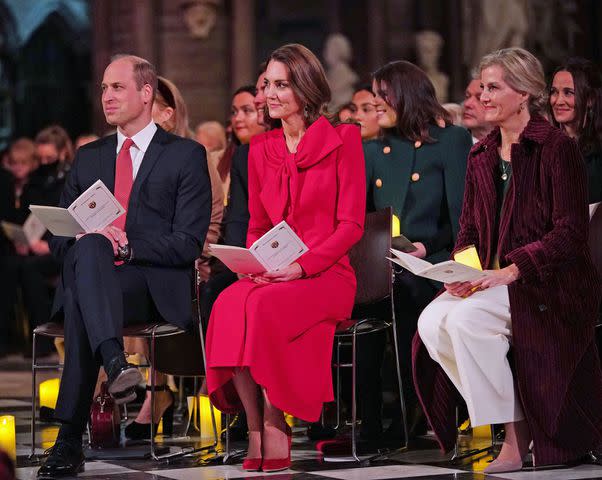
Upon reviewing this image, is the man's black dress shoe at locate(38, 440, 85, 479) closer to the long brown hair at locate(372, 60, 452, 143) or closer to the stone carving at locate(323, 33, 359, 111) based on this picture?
the long brown hair at locate(372, 60, 452, 143)

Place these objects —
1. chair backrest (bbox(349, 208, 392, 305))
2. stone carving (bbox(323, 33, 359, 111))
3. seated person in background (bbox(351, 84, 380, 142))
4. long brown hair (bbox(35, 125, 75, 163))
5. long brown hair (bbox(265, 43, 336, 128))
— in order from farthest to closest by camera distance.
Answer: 1. stone carving (bbox(323, 33, 359, 111))
2. long brown hair (bbox(35, 125, 75, 163))
3. seated person in background (bbox(351, 84, 380, 142))
4. chair backrest (bbox(349, 208, 392, 305))
5. long brown hair (bbox(265, 43, 336, 128))

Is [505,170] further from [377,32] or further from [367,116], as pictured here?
[377,32]

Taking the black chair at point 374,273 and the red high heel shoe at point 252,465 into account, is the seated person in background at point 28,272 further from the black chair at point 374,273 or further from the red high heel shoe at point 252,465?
the red high heel shoe at point 252,465

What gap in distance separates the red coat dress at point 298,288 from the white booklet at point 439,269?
46 cm

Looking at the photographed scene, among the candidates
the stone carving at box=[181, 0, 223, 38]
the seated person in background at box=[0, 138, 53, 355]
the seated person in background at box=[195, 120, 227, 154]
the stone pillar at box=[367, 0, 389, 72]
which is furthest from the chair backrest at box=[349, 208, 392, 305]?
the stone pillar at box=[367, 0, 389, 72]

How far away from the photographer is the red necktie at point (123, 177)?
5543 mm

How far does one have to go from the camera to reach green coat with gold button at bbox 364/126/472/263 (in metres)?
5.98

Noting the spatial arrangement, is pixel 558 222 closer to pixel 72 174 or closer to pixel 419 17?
pixel 72 174

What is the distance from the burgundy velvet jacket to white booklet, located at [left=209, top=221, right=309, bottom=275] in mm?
595

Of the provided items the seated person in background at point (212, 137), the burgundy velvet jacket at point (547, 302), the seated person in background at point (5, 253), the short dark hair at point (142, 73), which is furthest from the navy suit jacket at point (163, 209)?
the seated person in background at point (5, 253)

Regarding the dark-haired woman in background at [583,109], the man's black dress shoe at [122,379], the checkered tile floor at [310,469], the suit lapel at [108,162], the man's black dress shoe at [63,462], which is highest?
the dark-haired woman in background at [583,109]

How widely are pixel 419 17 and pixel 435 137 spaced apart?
9.07m

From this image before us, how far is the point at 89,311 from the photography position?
499 cm

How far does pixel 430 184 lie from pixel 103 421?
5.64 ft
